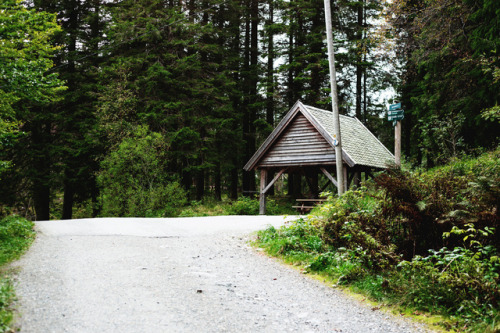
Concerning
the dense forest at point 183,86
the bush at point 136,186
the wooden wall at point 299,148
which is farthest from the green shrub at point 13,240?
the wooden wall at point 299,148

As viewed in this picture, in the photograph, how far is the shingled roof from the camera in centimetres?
1702

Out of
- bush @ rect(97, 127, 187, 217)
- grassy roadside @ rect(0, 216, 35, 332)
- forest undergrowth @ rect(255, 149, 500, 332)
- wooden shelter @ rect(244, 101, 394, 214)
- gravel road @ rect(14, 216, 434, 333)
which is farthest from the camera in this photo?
bush @ rect(97, 127, 187, 217)

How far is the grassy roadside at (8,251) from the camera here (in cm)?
385

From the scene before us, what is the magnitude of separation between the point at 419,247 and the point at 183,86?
2034 centimetres

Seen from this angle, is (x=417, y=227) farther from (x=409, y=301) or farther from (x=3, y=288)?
(x=3, y=288)

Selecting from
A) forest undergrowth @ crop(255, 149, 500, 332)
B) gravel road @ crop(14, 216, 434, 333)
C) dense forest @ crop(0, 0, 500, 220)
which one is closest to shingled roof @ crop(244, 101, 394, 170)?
dense forest @ crop(0, 0, 500, 220)

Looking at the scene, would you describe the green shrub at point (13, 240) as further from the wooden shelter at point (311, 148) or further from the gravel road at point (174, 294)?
the wooden shelter at point (311, 148)

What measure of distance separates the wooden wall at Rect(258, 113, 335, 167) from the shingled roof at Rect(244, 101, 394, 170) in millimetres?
221

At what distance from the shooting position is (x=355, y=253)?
6445 millimetres

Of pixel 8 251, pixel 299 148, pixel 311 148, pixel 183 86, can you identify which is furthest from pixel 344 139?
pixel 8 251

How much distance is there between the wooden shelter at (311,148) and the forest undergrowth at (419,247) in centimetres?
940

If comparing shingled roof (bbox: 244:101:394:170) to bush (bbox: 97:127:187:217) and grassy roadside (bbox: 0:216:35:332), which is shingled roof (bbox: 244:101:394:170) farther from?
grassy roadside (bbox: 0:216:35:332)

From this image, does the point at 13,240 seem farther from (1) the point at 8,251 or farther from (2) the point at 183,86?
(2) the point at 183,86

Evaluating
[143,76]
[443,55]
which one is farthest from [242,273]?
[143,76]
